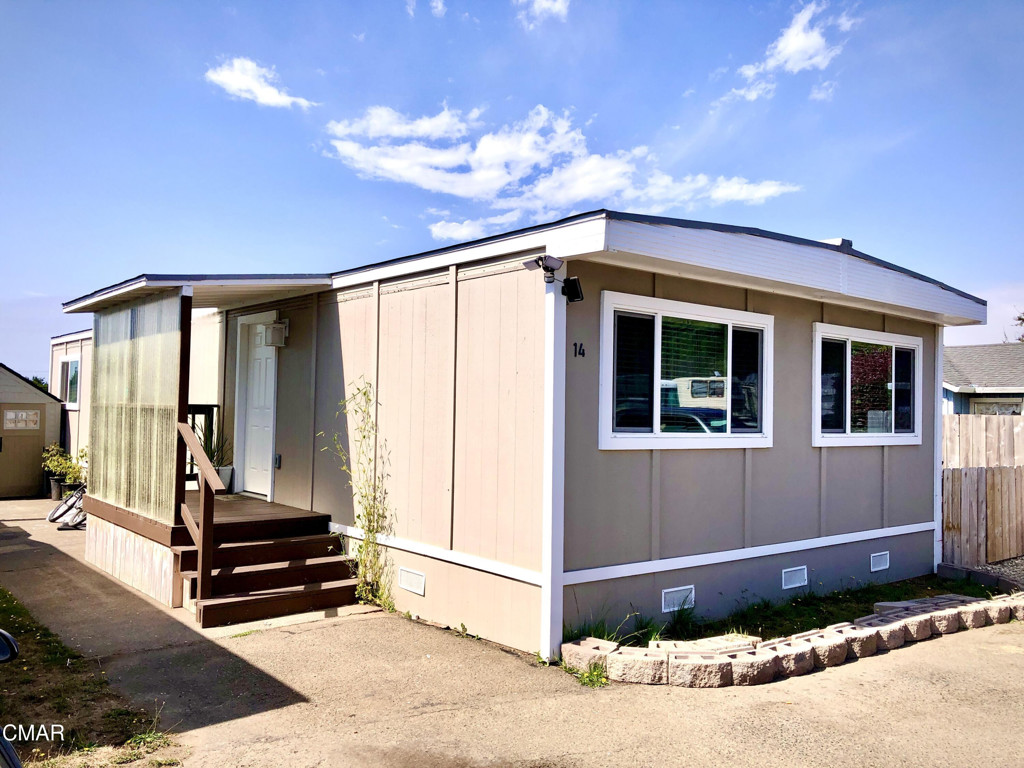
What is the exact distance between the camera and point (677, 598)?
559 centimetres

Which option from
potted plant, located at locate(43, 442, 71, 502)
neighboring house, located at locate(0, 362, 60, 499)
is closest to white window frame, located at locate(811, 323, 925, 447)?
potted plant, located at locate(43, 442, 71, 502)

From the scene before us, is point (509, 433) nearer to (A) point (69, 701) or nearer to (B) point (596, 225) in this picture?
(B) point (596, 225)

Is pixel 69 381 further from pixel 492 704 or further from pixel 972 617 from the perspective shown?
pixel 972 617

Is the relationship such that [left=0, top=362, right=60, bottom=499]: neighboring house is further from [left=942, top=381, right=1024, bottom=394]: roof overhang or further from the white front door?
[left=942, top=381, right=1024, bottom=394]: roof overhang

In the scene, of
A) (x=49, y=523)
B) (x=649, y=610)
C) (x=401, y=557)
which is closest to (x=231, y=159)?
(x=49, y=523)

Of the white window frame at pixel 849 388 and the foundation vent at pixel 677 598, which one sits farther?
the white window frame at pixel 849 388

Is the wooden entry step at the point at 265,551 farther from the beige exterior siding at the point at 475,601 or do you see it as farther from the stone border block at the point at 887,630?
the stone border block at the point at 887,630

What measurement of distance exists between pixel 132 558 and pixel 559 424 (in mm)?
4547

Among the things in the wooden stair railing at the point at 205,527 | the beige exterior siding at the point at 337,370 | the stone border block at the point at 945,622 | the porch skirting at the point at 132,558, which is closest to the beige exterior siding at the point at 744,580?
the stone border block at the point at 945,622

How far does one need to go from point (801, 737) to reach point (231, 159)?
457 inches

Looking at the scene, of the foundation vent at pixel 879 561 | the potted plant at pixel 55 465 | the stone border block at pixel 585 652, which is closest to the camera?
the stone border block at pixel 585 652

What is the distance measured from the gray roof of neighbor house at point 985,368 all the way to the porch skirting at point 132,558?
17856mm

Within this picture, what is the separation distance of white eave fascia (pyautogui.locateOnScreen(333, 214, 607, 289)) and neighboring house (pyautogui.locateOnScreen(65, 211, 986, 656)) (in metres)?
0.02

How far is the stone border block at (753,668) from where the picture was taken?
4.35 metres
